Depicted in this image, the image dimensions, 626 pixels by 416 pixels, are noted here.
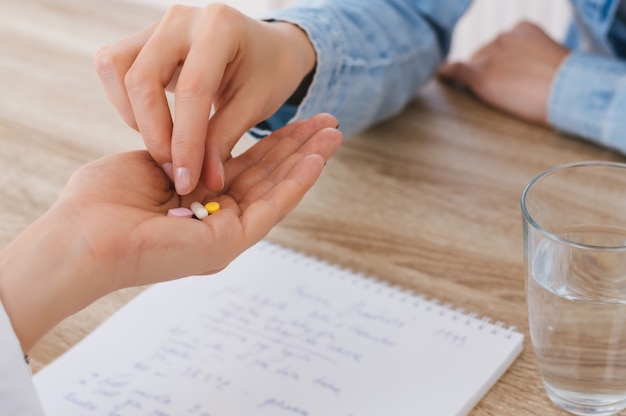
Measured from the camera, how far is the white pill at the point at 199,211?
21.1 inches

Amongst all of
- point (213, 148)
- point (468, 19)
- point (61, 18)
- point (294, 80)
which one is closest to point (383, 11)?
point (294, 80)

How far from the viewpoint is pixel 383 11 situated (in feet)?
2.93

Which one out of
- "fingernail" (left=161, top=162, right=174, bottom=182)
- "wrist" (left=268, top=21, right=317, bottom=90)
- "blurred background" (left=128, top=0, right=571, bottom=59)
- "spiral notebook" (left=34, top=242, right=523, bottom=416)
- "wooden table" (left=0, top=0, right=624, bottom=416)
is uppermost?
"wrist" (left=268, top=21, right=317, bottom=90)

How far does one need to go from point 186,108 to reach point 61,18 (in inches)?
27.7

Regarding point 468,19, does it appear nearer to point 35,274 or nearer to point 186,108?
point 186,108

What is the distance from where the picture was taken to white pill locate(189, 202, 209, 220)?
0.54 metres

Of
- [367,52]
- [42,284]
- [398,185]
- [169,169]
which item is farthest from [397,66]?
[42,284]

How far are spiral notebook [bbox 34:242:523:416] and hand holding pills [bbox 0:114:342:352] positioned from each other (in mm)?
97

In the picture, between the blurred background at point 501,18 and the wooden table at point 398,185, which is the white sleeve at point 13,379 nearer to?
the wooden table at point 398,185

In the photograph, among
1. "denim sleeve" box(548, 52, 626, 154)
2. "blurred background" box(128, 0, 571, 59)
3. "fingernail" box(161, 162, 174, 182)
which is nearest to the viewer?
"fingernail" box(161, 162, 174, 182)

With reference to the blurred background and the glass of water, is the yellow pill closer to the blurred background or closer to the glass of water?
the glass of water

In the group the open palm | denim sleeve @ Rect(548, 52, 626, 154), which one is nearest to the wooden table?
denim sleeve @ Rect(548, 52, 626, 154)

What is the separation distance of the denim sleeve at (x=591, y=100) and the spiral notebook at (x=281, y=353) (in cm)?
32

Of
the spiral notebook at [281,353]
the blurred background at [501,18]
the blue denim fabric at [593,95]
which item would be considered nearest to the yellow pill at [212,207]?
the spiral notebook at [281,353]
